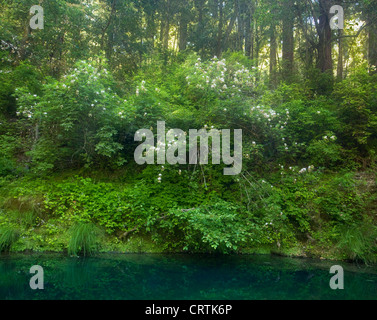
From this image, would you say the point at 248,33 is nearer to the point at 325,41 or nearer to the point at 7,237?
the point at 325,41

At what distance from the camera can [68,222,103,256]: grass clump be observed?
5484 mm

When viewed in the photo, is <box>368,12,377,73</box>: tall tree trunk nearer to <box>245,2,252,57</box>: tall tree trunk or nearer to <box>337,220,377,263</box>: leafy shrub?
<box>245,2,252,57</box>: tall tree trunk

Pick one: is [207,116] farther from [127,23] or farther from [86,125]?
[127,23]

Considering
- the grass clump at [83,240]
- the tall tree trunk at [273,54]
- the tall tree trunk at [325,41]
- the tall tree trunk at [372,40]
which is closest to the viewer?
the grass clump at [83,240]

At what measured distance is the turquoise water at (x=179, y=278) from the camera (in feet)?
12.4

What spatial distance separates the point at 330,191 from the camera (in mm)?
6152

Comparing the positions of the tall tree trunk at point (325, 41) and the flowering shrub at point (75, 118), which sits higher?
the tall tree trunk at point (325, 41)

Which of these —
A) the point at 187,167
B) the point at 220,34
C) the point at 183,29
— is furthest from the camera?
the point at 183,29

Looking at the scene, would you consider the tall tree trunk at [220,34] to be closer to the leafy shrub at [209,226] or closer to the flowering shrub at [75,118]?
the flowering shrub at [75,118]

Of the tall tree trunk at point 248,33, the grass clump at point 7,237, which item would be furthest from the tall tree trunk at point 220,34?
the grass clump at point 7,237

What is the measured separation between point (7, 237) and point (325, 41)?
37.5 ft

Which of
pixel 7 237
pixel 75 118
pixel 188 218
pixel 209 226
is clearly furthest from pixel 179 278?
pixel 75 118

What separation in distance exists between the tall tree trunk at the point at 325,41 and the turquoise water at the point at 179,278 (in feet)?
24.5

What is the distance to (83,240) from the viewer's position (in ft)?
18.3
